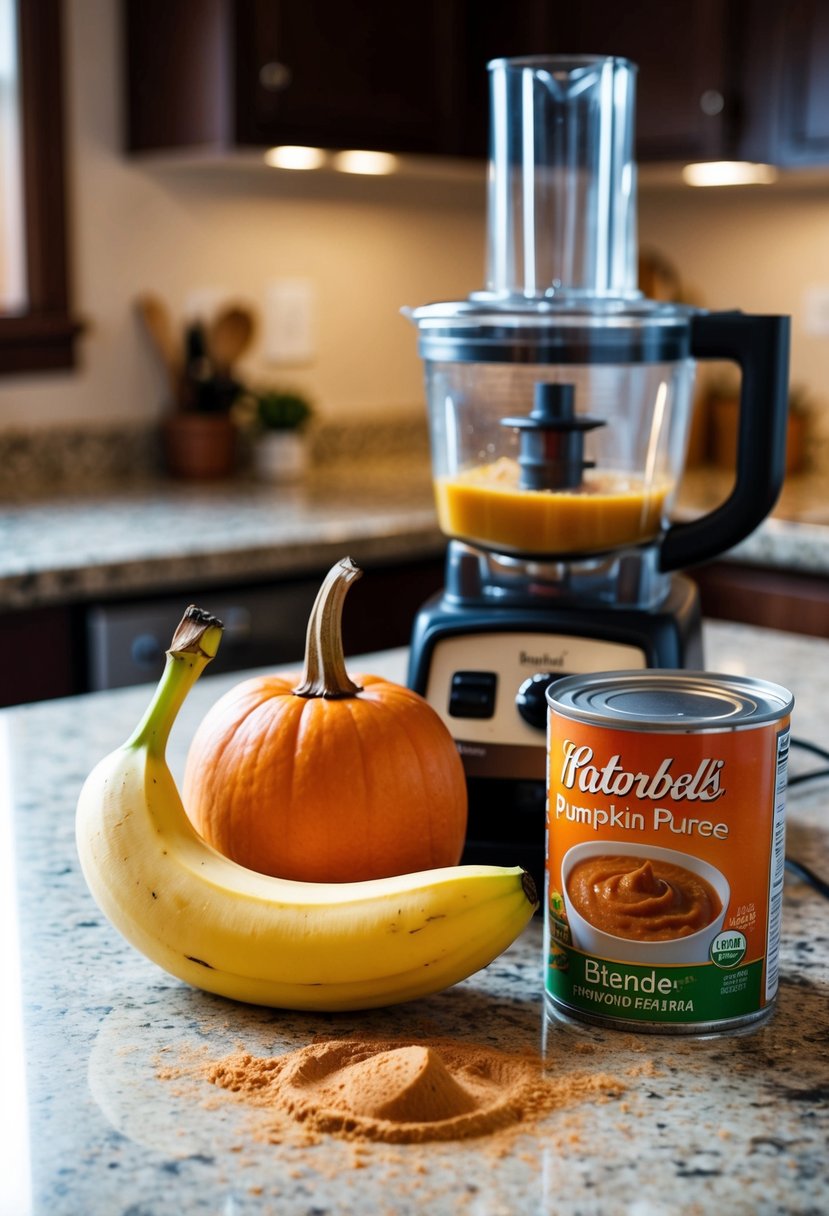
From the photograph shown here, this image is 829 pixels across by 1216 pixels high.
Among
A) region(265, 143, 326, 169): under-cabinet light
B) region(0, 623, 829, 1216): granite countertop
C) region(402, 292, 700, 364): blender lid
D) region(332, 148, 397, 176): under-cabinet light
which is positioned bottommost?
region(0, 623, 829, 1216): granite countertop

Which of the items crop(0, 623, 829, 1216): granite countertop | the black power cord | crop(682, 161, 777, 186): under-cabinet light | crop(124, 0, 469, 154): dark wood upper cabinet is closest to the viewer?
crop(0, 623, 829, 1216): granite countertop

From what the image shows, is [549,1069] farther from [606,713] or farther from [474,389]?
[474,389]

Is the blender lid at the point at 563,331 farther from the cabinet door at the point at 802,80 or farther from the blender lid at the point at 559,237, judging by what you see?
the cabinet door at the point at 802,80

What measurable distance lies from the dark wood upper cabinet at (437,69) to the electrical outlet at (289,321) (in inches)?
16.3

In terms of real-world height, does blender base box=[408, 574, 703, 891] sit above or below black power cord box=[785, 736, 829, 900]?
above

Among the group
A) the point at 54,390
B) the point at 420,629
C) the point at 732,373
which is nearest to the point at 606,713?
the point at 420,629

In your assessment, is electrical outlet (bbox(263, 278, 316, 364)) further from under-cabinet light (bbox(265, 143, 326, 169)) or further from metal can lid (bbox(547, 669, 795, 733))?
metal can lid (bbox(547, 669, 795, 733))

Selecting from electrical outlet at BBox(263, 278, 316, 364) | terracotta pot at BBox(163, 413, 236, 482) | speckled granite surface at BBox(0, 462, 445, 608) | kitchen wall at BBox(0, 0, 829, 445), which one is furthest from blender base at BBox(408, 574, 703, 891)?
electrical outlet at BBox(263, 278, 316, 364)

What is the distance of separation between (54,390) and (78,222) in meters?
0.32

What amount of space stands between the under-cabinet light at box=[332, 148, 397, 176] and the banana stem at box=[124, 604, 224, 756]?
220 centimetres

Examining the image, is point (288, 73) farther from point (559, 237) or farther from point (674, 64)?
point (559, 237)

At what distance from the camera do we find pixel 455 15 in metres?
2.84

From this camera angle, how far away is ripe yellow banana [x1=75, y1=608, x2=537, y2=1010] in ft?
2.08

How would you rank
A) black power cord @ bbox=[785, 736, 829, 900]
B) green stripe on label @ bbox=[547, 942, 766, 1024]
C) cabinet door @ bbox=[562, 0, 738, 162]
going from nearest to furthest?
green stripe on label @ bbox=[547, 942, 766, 1024] → black power cord @ bbox=[785, 736, 829, 900] → cabinet door @ bbox=[562, 0, 738, 162]
